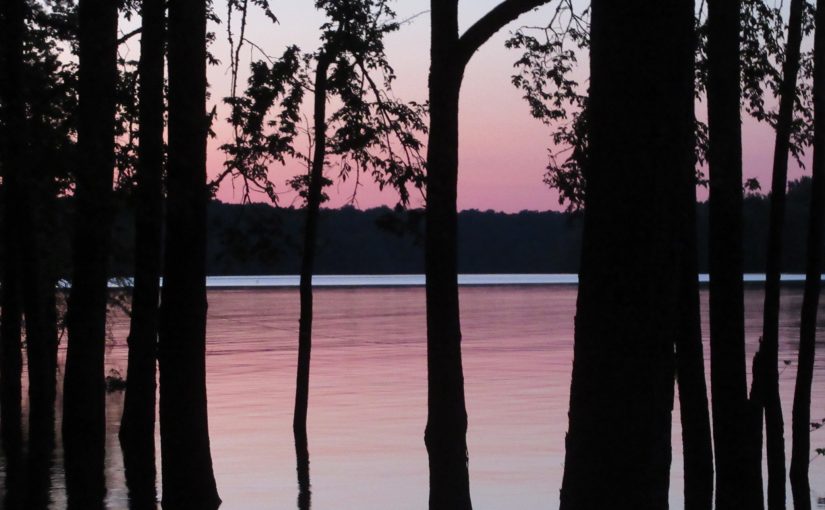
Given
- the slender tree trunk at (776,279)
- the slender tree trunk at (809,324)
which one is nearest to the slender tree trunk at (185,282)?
the slender tree trunk at (776,279)

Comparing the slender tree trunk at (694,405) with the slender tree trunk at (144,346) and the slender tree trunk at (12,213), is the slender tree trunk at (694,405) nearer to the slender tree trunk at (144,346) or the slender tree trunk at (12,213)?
the slender tree trunk at (12,213)

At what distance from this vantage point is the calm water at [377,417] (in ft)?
74.1

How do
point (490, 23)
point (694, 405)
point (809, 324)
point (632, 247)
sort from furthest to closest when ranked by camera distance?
1. point (809, 324)
2. point (694, 405)
3. point (490, 23)
4. point (632, 247)

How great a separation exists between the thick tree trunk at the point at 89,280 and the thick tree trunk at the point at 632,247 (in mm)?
7695

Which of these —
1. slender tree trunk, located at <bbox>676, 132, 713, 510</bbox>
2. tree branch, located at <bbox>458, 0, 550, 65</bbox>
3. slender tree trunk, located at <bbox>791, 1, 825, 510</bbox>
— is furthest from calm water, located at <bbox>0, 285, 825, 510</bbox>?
tree branch, located at <bbox>458, 0, 550, 65</bbox>

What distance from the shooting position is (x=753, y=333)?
244ft

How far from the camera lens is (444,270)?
14648 mm

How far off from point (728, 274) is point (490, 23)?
3936mm

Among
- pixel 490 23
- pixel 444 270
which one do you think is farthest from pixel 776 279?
pixel 490 23

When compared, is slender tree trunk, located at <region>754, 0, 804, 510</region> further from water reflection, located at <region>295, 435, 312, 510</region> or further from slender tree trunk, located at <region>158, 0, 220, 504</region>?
water reflection, located at <region>295, 435, 312, 510</region>

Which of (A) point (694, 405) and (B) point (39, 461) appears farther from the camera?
(B) point (39, 461)

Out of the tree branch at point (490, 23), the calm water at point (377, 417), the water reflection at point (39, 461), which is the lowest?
the calm water at point (377, 417)

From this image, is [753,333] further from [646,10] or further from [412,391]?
[646,10]

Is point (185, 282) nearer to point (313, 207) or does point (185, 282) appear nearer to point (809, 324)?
point (809, 324)
